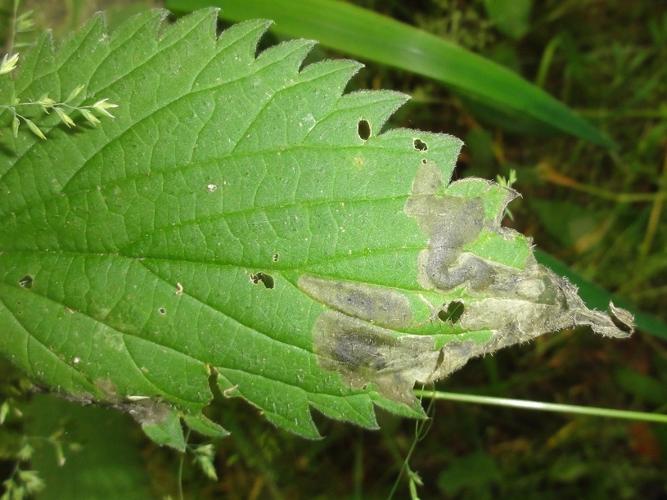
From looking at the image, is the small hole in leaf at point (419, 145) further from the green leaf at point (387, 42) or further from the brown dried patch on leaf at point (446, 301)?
the green leaf at point (387, 42)

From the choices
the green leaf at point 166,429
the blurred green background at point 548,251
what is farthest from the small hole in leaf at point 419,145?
the blurred green background at point 548,251

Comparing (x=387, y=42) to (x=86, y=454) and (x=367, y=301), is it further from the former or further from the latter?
(x=86, y=454)

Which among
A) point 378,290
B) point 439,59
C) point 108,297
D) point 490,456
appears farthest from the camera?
point 490,456

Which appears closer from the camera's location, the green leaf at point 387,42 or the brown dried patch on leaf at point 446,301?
the brown dried patch on leaf at point 446,301

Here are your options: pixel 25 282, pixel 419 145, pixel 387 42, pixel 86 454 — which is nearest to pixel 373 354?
pixel 419 145

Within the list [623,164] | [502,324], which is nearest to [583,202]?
[623,164]

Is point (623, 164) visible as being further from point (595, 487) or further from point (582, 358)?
point (595, 487)

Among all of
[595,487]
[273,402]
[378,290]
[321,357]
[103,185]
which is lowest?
[595,487]

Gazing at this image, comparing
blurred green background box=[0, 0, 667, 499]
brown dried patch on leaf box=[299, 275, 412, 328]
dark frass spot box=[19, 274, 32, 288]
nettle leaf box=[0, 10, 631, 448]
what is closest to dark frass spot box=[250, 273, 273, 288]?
nettle leaf box=[0, 10, 631, 448]
